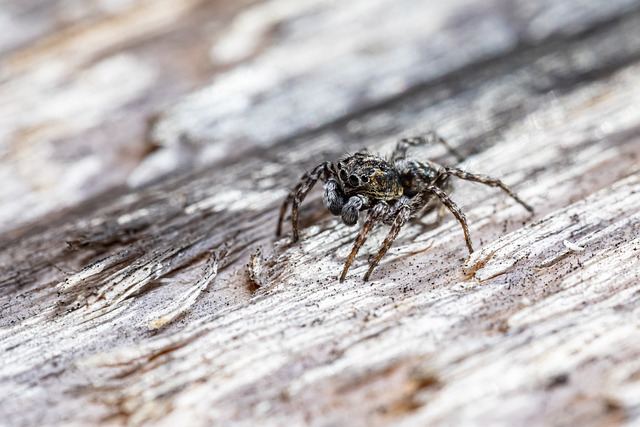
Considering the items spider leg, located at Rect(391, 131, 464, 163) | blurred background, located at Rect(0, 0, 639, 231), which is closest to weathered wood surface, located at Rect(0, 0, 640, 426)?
blurred background, located at Rect(0, 0, 639, 231)

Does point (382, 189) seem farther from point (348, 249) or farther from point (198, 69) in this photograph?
point (198, 69)

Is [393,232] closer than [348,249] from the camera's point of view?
Yes

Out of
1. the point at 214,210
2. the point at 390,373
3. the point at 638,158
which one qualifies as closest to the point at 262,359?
the point at 390,373

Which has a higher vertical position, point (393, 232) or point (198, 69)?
point (198, 69)

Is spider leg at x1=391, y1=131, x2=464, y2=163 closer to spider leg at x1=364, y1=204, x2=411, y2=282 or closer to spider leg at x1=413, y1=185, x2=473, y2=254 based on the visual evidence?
spider leg at x1=413, y1=185, x2=473, y2=254

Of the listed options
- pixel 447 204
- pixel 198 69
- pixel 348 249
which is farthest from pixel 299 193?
pixel 198 69

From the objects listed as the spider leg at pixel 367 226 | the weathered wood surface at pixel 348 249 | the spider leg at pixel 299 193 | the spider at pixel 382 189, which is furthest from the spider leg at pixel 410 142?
the spider leg at pixel 367 226

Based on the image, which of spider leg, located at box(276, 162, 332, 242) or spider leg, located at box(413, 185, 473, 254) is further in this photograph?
spider leg, located at box(276, 162, 332, 242)
